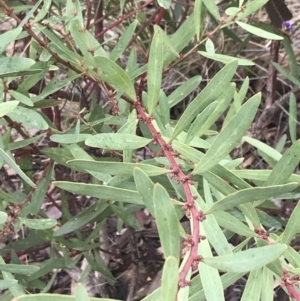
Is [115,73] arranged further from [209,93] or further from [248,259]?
[248,259]

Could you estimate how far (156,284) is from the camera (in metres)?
1.13

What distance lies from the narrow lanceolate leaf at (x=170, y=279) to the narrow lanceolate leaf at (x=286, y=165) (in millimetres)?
228

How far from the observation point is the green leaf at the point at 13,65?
1.97ft

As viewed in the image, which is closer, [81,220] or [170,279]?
[170,279]

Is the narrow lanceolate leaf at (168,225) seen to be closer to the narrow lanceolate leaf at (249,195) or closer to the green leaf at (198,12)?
the narrow lanceolate leaf at (249,195)

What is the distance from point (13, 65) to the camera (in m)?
0.61

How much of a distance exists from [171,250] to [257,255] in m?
0.07

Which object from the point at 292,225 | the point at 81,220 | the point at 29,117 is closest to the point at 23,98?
the point at 29,117

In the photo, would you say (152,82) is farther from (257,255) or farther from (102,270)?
(102,270)

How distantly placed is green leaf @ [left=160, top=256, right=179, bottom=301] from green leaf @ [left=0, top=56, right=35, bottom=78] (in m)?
0.34

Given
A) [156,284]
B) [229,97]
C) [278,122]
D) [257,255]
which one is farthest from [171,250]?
[278,122]

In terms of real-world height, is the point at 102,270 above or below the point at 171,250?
below

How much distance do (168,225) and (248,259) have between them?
67 mm

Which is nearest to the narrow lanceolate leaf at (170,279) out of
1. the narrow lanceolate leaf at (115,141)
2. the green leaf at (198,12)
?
the narrow lanceolate leaf at (115,141)
